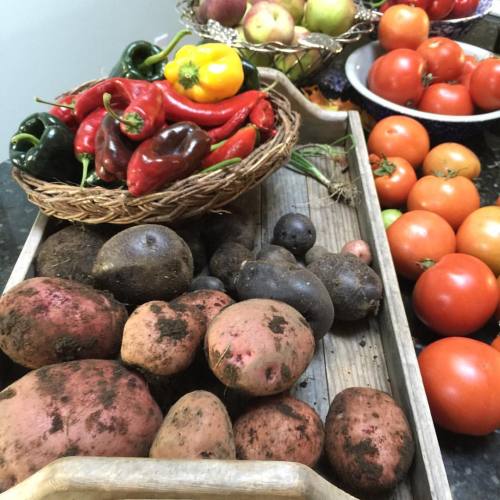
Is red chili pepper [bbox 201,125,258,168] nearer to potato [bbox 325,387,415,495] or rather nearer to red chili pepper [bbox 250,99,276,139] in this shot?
red chili pepper [bbox 250,99,276,139]

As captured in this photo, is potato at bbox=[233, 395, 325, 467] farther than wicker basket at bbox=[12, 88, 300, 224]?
No

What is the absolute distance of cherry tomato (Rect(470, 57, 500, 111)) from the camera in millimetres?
1269

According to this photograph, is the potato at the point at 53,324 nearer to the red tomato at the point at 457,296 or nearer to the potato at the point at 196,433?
the potato at the point at 196,433

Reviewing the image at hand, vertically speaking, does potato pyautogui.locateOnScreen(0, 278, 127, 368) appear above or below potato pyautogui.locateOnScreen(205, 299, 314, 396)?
above

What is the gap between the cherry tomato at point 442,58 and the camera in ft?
4.46

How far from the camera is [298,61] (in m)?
1.36

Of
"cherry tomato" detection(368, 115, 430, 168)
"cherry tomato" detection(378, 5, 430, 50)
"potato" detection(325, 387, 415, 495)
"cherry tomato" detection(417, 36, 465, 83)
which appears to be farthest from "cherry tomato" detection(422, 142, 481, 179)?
"potato" detection(325, 387, 415, 495)

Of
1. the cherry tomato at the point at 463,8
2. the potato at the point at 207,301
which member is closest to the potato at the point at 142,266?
the potato at the point at 207,301

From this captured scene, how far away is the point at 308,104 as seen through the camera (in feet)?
4.15

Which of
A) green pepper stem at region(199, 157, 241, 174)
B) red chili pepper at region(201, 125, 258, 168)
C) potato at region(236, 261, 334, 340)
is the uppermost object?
green pepper stem at region(199, 157, 241, 174)

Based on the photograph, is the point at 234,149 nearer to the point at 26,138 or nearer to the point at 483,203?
the point at 26,138

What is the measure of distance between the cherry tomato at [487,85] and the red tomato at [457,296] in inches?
24.4

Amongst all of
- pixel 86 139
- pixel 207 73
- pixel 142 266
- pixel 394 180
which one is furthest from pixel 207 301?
pixel 394 180

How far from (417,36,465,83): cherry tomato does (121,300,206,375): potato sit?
1156 mm
